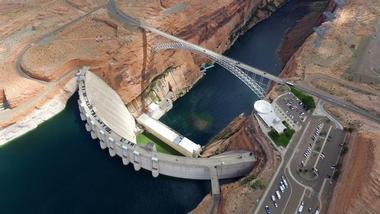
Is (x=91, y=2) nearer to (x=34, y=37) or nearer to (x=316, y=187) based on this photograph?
(x=34, y=37)

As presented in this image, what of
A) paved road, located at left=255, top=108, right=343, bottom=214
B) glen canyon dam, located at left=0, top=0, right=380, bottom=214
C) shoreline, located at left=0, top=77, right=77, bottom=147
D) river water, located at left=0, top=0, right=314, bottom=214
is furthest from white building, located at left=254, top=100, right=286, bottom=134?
shoreline, located at left=0, top=77, right=77, bottom=147

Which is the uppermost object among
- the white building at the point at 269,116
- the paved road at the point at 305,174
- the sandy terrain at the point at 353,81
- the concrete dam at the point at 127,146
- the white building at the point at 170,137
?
the sandy terrain at the point at 353,81

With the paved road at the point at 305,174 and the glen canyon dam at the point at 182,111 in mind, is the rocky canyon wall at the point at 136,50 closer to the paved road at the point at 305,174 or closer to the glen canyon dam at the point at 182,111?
the glen canyon dam at the point at 182,111

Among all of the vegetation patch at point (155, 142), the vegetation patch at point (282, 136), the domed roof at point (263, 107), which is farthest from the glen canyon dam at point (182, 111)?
the vegetation patch at point (155, 142)

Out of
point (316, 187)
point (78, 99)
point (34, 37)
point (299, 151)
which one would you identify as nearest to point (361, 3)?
point (299, 151)

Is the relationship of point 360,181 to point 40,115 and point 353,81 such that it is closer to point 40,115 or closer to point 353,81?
point 353,81
